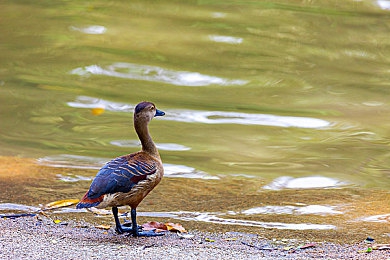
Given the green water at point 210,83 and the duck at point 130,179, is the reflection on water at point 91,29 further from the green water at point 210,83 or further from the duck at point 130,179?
the duck at point 130,179

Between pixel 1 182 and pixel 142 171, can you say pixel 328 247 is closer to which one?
pixel 142 171

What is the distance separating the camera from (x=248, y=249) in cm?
530

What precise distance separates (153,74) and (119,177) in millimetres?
6328

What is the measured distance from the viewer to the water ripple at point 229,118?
31.8ft

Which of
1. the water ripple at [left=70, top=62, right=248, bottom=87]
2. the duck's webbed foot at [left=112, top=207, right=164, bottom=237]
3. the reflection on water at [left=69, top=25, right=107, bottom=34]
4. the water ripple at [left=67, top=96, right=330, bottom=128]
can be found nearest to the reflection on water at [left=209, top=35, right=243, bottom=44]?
the water ripple at [left=70, top=62, right=248, bottom=87]

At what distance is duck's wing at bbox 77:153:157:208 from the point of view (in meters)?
5.07

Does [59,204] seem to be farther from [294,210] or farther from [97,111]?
[97,111]

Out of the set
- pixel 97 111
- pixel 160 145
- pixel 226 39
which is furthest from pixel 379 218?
pixel 226 39

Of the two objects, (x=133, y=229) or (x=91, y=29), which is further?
(x=91, y=29)

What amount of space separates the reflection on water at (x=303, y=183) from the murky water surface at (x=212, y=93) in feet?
0.07

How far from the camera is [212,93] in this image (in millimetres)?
10773

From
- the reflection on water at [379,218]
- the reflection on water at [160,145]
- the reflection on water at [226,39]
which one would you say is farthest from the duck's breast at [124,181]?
the reflection on water at [226,39]

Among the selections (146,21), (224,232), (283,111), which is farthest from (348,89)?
(224,232)

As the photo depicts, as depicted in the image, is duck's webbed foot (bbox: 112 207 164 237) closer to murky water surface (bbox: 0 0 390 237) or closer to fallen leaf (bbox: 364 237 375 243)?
murky water surface (bbox: 0 0 390 237)
